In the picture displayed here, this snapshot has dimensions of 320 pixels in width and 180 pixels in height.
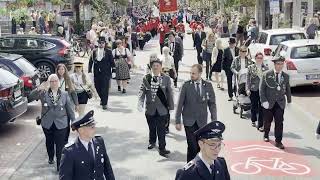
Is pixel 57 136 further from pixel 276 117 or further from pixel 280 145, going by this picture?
pixel 280 145

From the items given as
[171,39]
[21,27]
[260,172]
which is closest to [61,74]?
[260,172]

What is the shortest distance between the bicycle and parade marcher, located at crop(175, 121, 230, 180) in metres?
4.90

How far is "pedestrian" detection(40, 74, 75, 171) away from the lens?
929 centimetres

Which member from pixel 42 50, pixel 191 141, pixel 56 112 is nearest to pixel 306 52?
pixel 191 141

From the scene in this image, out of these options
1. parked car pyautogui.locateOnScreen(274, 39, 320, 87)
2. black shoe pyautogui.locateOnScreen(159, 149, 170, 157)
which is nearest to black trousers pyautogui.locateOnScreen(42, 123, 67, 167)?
black shoe pyautogui.locateOnScreen(159, 149, 170, 157)

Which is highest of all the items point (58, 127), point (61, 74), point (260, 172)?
point (61, 74)

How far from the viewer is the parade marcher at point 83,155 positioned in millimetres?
5641

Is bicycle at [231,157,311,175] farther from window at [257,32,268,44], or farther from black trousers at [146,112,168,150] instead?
window at [257,32,268,44]

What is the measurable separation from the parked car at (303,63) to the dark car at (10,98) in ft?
24.7

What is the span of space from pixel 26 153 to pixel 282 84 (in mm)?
4943

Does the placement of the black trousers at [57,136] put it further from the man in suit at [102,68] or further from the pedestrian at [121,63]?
the pedestrian at [121,63]

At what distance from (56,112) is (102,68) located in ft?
20.1

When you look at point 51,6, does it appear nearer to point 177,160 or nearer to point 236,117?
point 236,117

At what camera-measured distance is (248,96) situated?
13359mm
